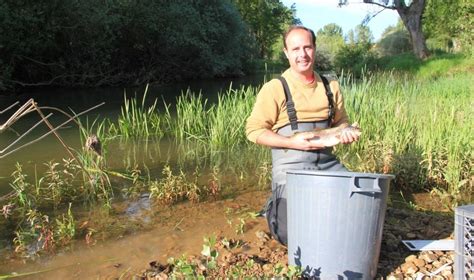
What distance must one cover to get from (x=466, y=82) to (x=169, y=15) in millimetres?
15484

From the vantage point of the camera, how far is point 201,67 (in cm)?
2528

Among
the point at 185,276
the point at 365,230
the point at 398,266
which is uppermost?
the point at 365,230

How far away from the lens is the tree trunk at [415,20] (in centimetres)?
2362

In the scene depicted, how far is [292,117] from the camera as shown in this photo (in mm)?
2979

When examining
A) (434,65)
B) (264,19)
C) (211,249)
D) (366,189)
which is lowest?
(211,249)

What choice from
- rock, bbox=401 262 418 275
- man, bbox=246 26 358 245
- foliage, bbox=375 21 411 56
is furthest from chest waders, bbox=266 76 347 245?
foliage, bbox=375 21 411 56

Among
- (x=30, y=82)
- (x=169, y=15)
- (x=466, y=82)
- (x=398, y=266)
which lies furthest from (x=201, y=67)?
(x=398, y=266)

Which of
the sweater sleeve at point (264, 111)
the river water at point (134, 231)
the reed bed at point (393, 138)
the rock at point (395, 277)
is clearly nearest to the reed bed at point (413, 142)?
the reed bed at point (393, 138)

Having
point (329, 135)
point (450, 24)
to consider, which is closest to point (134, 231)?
point (329, 135)

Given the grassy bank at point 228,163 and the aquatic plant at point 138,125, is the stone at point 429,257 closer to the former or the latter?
the grassy bank at point 228,163

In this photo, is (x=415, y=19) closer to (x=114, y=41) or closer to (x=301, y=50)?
(x=114, y=41)

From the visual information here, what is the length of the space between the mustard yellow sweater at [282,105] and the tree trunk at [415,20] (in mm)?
22753

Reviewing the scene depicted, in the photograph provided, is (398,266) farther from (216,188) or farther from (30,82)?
(30,82)

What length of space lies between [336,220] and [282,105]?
89 cm
